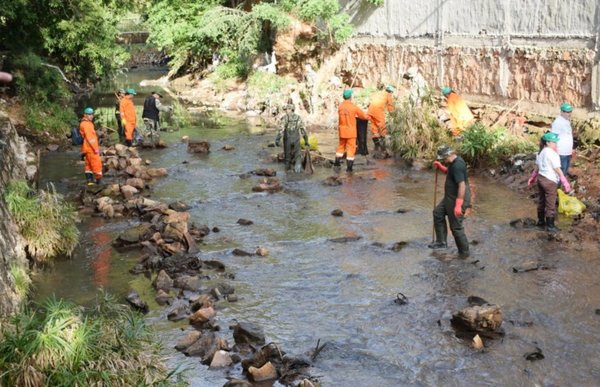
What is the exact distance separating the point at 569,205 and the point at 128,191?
29.9 ft

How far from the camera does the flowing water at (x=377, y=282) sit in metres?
7.49

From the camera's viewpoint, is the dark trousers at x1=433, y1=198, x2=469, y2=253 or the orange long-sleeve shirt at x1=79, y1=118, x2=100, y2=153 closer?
the dark trousers at x1=433, y1=198, x2=469, y2=253

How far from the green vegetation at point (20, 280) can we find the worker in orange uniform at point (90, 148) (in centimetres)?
612

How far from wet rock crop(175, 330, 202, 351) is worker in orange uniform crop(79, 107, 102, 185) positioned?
8468 mm

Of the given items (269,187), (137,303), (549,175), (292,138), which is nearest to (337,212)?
(269,187)

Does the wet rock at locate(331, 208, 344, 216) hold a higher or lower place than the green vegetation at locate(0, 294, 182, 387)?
lower

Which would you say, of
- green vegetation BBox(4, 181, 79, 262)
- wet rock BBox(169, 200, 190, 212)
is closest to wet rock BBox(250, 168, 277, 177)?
wet rock BBox(169, 200, 190, 212)

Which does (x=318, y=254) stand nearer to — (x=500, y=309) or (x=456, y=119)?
(x=500, y=309)

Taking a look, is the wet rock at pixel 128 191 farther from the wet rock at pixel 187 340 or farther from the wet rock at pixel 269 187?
the wet rock at pixel 187 340

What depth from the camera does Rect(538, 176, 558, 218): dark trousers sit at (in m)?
11.6

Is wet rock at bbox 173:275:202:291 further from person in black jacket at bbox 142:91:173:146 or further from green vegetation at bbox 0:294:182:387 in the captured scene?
person in black jacket at bbox 142:91:173:146

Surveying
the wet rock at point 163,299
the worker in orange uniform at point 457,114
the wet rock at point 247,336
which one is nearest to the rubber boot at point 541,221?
the worker in orange uniform at point 457,114

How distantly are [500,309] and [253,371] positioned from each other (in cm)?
340

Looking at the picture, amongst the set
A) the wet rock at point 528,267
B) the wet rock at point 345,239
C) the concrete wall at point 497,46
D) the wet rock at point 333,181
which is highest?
the concrete wall at point 497,46
